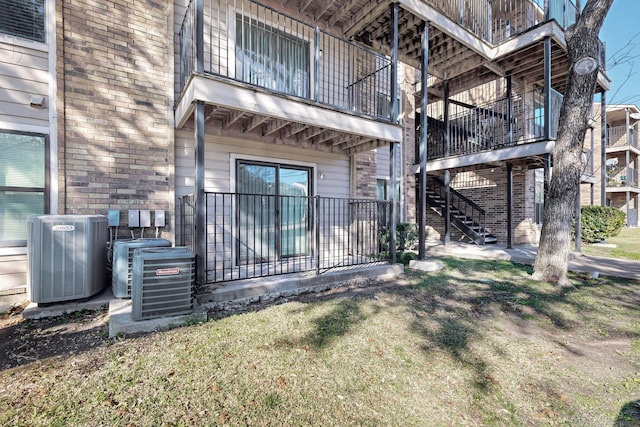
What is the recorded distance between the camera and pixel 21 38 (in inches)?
159

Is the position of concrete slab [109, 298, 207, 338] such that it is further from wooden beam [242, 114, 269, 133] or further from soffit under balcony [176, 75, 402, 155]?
wooden beam [242, 114, 269, 133]

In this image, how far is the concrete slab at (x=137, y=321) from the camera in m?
3.12

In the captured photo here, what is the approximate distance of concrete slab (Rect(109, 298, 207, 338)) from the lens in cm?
312

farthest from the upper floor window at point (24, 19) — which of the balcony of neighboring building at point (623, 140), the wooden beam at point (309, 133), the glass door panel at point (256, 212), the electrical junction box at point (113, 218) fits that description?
the balcony of neighboring building at point (623, 140)

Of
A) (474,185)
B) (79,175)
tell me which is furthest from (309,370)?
(474,185)

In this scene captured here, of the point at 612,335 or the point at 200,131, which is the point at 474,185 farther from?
the point at 200,131

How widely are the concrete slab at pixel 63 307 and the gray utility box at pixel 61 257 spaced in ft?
0.35

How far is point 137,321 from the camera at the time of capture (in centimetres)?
322

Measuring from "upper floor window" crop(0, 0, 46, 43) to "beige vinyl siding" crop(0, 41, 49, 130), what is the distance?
0.23 metres

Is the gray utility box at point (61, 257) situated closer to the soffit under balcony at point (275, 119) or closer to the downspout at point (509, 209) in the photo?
the soffit under balcony at point (275, 119)

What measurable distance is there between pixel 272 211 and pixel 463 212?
8.76 metres

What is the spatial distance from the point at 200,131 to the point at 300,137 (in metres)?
2.69

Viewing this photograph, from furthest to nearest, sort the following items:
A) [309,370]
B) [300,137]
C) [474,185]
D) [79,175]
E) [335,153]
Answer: [474,185] < [335,153] < [300,137] < [79,175] < [309,370]

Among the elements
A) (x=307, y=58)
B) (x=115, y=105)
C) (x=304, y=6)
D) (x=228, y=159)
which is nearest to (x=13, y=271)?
(x=115, y=105)
